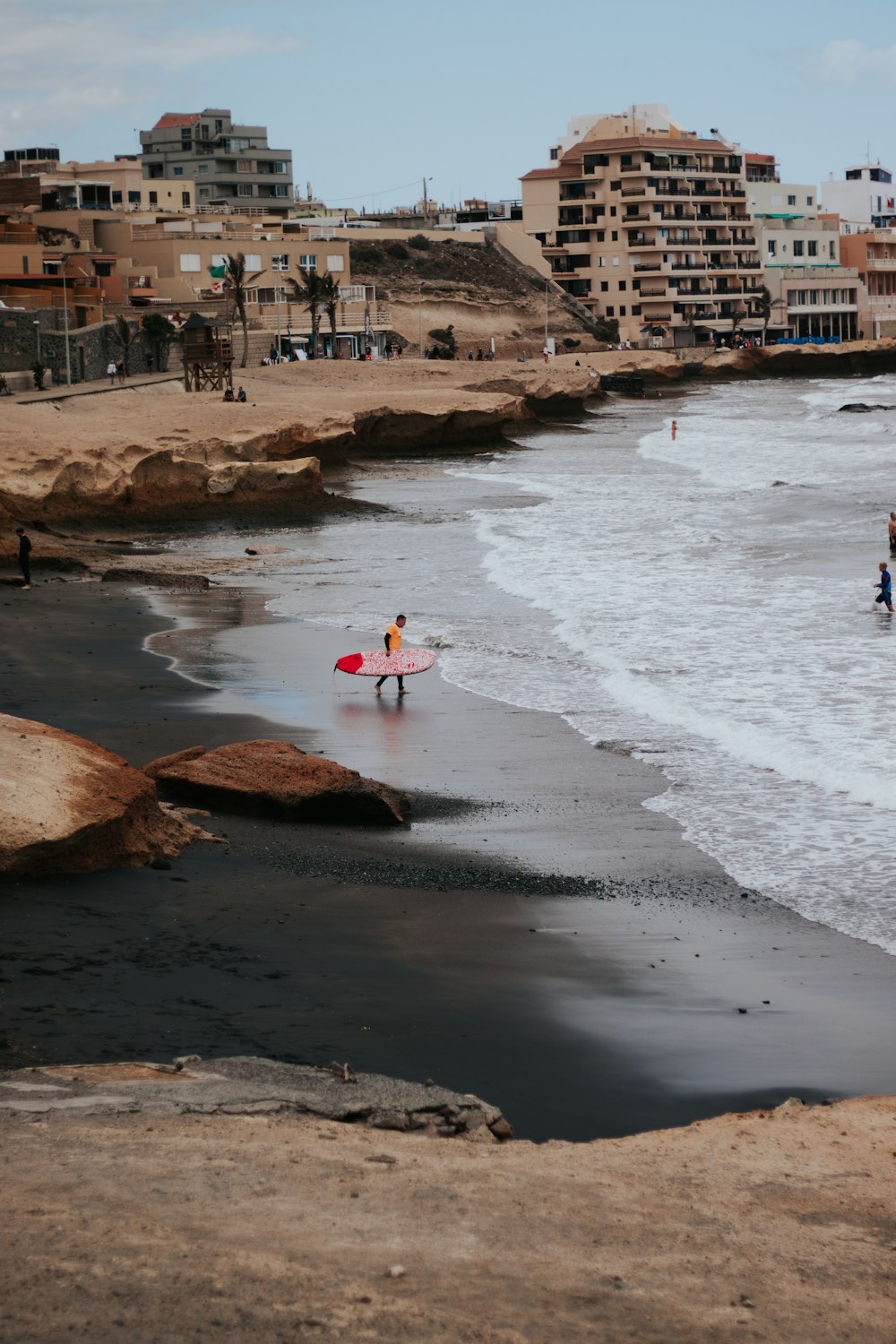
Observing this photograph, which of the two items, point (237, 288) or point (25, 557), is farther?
point (237, 288)

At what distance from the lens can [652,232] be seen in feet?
397

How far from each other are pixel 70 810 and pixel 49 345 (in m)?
54.6

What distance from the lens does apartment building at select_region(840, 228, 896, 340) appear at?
140 meters

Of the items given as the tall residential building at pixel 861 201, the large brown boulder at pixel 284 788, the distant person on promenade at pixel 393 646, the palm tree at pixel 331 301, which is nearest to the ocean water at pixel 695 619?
the distant person on promenade at pixel 393 646

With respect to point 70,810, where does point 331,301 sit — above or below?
above

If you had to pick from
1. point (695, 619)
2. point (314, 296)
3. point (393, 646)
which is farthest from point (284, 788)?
point (314, 296)

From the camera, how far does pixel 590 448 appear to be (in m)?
58.1

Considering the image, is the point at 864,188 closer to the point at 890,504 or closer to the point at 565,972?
the point at 890,504

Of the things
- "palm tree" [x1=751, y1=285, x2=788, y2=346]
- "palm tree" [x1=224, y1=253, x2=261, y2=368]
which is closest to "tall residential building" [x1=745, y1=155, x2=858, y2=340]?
"palm tree" [x1=751, y1=285, x2=788, y2=346]

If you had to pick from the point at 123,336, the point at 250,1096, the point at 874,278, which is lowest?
the point at 250,1096

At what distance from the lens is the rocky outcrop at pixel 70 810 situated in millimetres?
9555

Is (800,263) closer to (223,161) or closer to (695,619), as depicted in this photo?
(223,161)

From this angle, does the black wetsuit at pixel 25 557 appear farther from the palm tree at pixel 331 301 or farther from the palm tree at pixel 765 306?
the palm tree at pixel 765 306

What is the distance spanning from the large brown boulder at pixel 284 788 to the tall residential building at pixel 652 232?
373 feet
